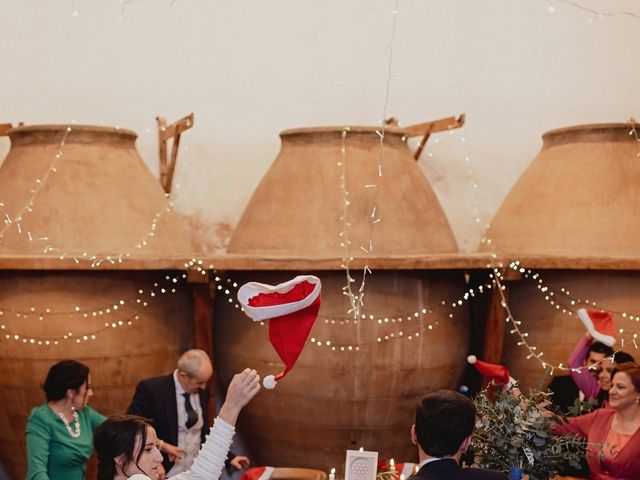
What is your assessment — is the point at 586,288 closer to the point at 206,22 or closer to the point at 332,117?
the point at 332,117

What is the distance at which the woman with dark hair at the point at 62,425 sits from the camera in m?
4.40

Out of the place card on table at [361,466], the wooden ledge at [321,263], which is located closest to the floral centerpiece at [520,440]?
the place card on table at [361,466]

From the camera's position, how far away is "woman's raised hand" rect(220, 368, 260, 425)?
2.91m

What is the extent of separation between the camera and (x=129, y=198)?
5730 mm

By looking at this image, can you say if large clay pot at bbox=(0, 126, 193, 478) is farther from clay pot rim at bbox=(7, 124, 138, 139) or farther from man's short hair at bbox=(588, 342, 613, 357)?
man's short hair at bbox=(588, 342, 613, 357)

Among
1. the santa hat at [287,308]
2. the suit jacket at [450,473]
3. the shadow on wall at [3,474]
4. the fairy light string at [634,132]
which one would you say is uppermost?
the fairy light string at [634,132]

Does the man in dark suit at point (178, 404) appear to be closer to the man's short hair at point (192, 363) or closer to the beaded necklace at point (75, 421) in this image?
the man's short hair at point (192, 363)

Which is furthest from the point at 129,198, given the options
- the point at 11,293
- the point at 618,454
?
the point at 618,454

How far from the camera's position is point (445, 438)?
310 centimetres

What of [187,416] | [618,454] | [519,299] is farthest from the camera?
[519,299]

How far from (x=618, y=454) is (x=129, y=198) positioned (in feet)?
9.49

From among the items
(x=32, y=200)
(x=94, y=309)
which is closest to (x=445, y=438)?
(x=94, y=309)

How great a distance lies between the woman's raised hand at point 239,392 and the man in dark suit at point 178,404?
6.30 feet

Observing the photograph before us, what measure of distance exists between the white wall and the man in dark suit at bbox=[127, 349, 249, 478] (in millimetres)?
1913
